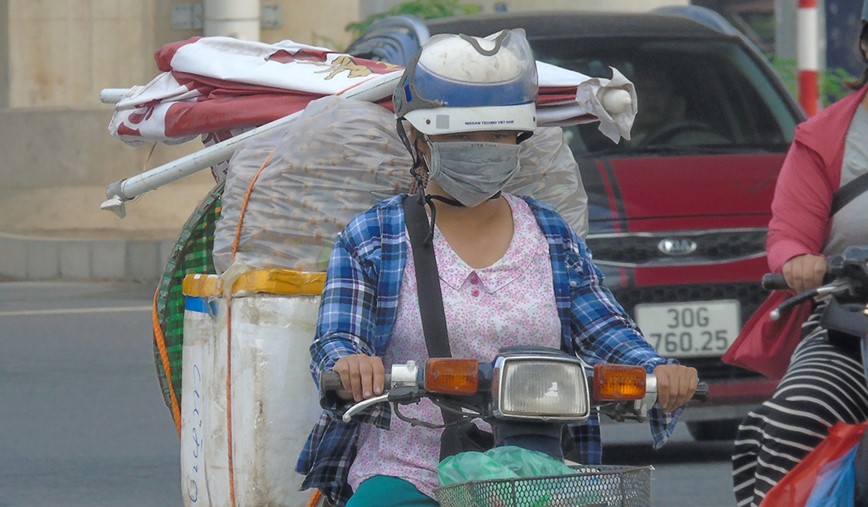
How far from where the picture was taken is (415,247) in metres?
3.38

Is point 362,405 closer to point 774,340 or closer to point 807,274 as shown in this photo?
point 807,274

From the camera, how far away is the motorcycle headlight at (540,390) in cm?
279

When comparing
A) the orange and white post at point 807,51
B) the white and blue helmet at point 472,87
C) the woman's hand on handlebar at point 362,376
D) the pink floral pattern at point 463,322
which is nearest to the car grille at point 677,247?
→ the pink floral pattern at point 463,322

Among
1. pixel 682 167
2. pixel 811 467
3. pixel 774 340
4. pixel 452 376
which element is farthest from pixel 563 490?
pixel 682 167

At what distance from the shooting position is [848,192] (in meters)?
4.09

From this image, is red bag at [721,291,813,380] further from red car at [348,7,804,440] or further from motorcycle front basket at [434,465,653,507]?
red car at [348,7,804,440]

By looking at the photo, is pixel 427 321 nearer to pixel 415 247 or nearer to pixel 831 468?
pixel 415 247

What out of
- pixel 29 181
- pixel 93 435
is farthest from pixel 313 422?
pixel 29 181

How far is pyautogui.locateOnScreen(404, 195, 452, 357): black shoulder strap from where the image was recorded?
331cm

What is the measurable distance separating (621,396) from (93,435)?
18.0 feet

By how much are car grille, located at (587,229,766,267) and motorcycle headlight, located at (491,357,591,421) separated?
13.5ft

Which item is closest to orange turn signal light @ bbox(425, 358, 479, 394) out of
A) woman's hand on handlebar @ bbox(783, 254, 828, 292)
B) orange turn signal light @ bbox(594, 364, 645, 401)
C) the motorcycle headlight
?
the motorcycle headlight

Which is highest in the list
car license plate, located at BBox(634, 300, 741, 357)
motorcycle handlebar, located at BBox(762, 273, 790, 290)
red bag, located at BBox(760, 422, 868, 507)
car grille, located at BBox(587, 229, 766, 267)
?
motorcycle handlebar, located at BBox(762, 273, 790, 290)

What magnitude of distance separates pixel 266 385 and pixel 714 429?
447cm
